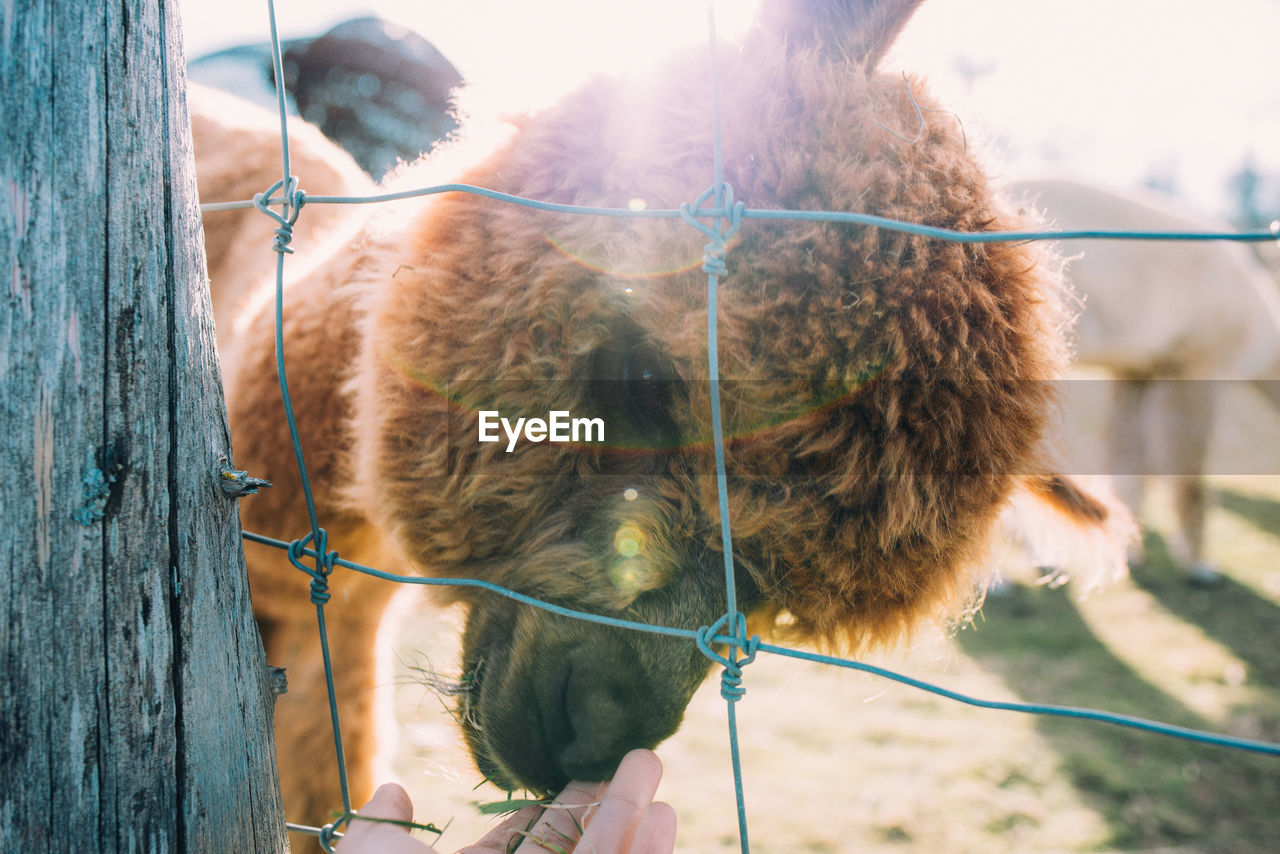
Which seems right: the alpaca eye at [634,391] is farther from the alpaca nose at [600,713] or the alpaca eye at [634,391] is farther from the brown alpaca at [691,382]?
the alpaca nose at [600,713]

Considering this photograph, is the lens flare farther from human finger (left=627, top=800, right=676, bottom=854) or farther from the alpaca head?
human finger (left=627, top=800, right=676, bottom=854)

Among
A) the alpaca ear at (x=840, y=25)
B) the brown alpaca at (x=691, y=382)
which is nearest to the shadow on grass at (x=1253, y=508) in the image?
the brown alpaca at (x=691, y=382)

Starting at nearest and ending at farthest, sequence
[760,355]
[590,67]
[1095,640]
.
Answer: [760,355] → [590,67] → [1095,640]

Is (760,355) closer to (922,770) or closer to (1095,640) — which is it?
(922,770)

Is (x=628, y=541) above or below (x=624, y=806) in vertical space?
above

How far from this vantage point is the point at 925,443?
113cm

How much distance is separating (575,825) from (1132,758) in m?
3.25

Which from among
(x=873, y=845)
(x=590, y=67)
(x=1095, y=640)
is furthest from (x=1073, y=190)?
(x=590, y=67)

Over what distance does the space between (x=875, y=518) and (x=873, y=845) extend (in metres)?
2.14

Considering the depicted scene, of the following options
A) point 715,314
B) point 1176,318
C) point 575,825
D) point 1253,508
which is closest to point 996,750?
point 575,825

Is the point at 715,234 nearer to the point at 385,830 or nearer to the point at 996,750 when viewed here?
the point at 385,830

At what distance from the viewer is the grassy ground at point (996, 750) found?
8.98 feet

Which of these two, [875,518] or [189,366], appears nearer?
[189,366]

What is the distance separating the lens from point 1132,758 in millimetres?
3305
